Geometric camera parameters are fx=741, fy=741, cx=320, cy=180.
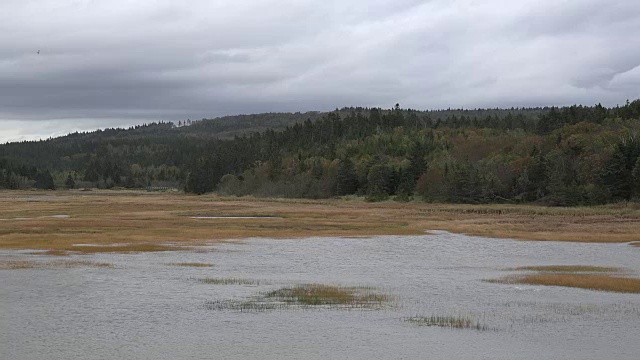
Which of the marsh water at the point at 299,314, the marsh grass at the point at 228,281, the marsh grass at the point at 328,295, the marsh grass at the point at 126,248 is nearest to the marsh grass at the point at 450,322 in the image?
the marsh water at the point at 299,314

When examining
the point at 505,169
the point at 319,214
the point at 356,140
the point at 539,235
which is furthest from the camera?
the point at 356,140

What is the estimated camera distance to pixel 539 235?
5884cm

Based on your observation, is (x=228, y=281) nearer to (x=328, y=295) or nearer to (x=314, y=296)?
(x=314, y=296)

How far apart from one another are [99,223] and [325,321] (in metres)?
48.6

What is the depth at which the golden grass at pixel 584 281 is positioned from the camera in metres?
32.1

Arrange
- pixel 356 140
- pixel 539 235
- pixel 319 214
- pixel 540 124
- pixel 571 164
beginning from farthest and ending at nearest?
1. pixel 356 140
2. pixel 540 124
3. pixel 571 164
4. pixel 319 214
5. pixel 539 235

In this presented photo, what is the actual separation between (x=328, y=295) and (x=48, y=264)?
17084mm

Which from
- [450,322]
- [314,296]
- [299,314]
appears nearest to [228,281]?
[314,296]

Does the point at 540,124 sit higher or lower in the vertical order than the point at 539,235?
higher

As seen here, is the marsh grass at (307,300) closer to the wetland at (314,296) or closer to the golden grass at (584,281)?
the wetland at (314,296)

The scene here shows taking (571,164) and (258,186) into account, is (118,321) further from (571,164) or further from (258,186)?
(258,186)

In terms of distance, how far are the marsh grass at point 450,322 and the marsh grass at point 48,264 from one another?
1925 centimetres

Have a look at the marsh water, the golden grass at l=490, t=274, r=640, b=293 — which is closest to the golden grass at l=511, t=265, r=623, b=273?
the marsh water

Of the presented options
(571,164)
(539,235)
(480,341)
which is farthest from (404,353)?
(571,164)
